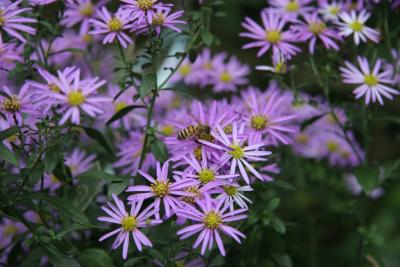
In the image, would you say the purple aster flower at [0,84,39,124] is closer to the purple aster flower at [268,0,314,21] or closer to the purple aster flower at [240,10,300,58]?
the purple aster flower at [240,10,300,58]

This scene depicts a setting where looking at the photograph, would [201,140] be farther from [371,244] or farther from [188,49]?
[371,244]

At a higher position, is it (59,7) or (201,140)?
(59,7)

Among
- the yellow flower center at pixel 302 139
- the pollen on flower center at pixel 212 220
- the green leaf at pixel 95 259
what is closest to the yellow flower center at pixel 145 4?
the pollen on flower center at pixel 212 220

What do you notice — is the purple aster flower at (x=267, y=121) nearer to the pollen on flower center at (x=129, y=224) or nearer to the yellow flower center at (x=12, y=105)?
the pollen on flower center at (x=129, y=224)

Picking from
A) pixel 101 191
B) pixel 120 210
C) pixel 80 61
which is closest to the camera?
pixel 120 210

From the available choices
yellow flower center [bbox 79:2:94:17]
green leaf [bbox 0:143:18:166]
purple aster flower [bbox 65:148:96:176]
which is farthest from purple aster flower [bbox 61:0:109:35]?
green leaf [bbox 0:143:18:166]

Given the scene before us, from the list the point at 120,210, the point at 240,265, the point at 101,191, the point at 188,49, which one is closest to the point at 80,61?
the point at 101,191

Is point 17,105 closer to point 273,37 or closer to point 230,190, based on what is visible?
point 230,190
